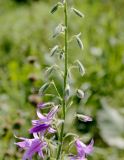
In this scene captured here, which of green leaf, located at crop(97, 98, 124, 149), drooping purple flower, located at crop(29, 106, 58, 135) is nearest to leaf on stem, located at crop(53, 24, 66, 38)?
drooping purple flower, located at crop(29, 106, 58, 135)

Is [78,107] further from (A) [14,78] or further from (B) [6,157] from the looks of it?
(B) [6,157]

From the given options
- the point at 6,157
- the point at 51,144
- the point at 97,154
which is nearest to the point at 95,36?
the point at 97,154

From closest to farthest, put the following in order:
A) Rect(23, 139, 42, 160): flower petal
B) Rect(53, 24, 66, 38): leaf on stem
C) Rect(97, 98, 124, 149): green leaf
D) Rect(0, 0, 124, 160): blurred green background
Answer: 1. Rect(53, 24, 66, 38): leaf on stem
2. Rect(23, 139, 42, 160): flower petal
3. Rect(0, 0, 124, 160): blurred green background
4. Rect(97, 98, 124, 149): green leaf

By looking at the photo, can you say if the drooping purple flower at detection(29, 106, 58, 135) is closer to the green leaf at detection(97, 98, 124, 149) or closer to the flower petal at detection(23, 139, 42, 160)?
the flower petal at detection(23, 139, 42, 160)

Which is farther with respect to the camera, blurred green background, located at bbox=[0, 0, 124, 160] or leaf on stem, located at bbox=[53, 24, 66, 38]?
blurred green background, located at bbox=[0, 0, 124, 160]

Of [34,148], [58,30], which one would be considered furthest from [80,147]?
[58,30]

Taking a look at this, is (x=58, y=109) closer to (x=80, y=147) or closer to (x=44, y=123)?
(x=44, y=123)

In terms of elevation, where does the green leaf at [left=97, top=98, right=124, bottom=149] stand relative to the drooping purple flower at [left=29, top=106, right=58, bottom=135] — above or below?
below

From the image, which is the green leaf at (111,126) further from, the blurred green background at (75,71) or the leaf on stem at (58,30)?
the leaf on stem at (58,30)
